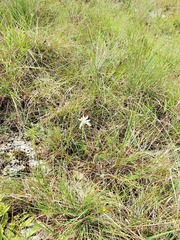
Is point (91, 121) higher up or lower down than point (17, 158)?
higher up

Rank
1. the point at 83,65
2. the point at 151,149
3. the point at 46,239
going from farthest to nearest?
the point at 83,65
the point at 151,149
the point at 46,239

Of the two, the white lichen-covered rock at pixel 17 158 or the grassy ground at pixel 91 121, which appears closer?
the grassy ground at pixel 91 121

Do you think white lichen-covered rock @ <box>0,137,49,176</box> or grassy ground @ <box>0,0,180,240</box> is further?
white lichen-covered rock @ <box>0,137,49,176</box>

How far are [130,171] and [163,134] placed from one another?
387 mm

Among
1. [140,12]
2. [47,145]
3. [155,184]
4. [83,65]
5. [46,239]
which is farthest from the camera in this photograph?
[140,12]

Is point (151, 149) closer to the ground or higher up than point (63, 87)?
closer to the ground

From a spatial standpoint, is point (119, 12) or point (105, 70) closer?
point (105, 70)

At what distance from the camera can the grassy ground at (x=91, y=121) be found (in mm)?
1156

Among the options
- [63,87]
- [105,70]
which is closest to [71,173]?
[63,87]

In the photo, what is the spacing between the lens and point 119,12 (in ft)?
8.16

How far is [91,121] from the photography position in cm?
158

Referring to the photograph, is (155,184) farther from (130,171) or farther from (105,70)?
(105,70)

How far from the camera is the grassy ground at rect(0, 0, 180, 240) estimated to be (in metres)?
1.16

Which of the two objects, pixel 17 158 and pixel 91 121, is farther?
pixel 91 121
